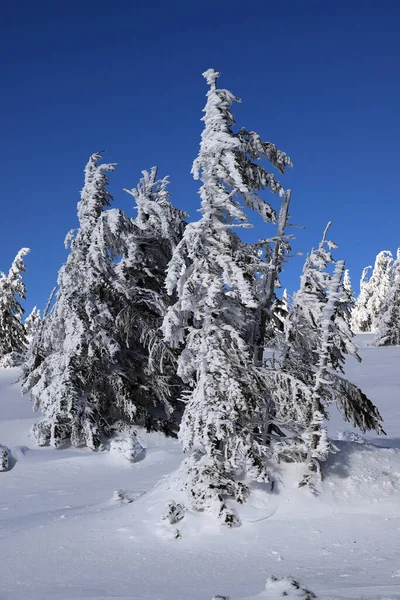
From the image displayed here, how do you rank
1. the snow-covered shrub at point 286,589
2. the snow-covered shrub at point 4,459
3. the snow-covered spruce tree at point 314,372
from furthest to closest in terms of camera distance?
the snow-covered shrub at point 4,459 < the snow-covered spruce tree at point 314,372 < the snow-covered shrub at point 286,589

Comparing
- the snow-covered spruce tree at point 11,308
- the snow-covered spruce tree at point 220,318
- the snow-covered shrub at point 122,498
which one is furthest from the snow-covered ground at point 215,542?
the snow-covered spruce tree at point 11,308

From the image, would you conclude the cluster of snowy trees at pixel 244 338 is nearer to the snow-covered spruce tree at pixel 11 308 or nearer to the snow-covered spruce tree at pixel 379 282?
the snow-covered spruce tree at pixel 11 308

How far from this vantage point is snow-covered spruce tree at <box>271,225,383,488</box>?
9.60m

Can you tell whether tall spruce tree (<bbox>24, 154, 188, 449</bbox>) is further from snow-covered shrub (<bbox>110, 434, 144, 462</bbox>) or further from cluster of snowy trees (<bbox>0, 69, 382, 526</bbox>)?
cluster of snowy trees (<bbox>0, 69, 382, 526</bbox>)

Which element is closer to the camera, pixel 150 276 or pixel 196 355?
pixel 196 355

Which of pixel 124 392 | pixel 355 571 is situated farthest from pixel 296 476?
pixel 124 392

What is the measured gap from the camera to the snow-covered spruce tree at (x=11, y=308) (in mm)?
31953

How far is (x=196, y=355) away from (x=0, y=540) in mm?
5185

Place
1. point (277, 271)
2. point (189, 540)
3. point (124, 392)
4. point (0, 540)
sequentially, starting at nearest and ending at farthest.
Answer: point (189, 540), point (0, 540), point (277, 271), point (124, 392)

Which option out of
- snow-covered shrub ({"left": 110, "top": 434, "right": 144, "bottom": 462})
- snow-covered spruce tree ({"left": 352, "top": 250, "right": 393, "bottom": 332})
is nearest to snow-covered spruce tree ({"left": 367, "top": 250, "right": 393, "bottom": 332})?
snow-covered spruce tree ({"left": 352, "top": 250, "right": 393, "bottom": 332})

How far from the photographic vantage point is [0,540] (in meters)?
9.21

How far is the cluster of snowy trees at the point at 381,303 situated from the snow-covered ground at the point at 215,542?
2957 cm

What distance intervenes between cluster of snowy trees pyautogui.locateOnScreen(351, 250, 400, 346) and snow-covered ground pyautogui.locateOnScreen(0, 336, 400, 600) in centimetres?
2957

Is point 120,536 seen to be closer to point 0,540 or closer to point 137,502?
point 137,502
